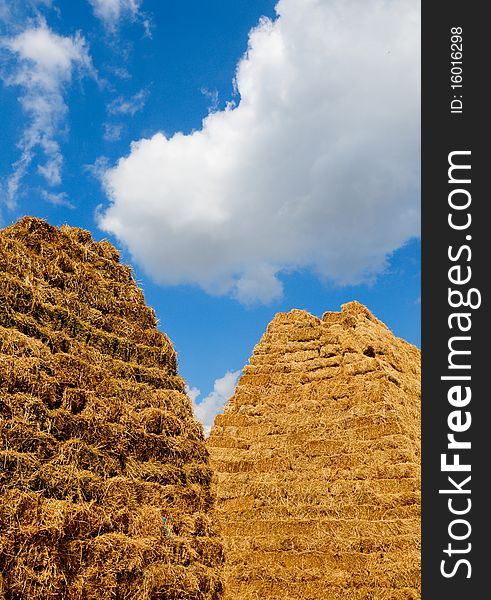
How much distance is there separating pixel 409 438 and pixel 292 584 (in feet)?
11.5

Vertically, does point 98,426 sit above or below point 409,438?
below

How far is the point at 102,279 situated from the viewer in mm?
7246

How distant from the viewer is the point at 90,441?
6090mm

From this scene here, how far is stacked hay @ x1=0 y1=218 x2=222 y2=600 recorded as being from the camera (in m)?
5.35

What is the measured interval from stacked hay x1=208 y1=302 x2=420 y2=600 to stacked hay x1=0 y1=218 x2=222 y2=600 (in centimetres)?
473

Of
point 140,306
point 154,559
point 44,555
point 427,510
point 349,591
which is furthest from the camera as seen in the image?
point 349,591

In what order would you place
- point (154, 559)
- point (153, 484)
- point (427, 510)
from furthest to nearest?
point (427, 510) < point (153, 484) < point (154, 559)

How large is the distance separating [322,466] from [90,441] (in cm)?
725

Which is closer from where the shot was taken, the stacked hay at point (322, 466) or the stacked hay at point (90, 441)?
the stacked hay at point (90, 441)

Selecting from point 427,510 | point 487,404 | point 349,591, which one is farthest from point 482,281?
point 349,591

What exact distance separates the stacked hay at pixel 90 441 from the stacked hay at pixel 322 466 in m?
4.73

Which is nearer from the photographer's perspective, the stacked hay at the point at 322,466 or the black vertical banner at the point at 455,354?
the black vertical banner at the point at 455,354

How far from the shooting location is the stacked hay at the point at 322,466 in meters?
10.7

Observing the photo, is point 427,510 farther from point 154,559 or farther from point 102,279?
point 102,279
